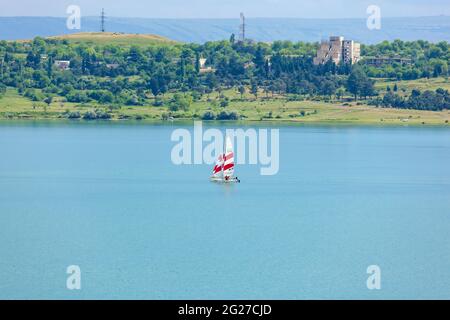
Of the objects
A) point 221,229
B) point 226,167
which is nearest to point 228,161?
point 226,167

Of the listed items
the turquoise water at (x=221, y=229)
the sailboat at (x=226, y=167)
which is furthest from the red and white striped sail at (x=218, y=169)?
the turquoise water at (x=221, y=229)

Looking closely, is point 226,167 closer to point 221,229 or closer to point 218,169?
point 218,169

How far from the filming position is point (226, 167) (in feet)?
341

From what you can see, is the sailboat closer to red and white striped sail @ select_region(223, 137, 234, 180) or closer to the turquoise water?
red and white striped sail @ select_region(223, 137, 234, 180)

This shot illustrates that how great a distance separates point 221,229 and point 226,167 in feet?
94.1

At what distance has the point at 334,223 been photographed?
260ft

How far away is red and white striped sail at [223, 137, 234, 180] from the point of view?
102m
